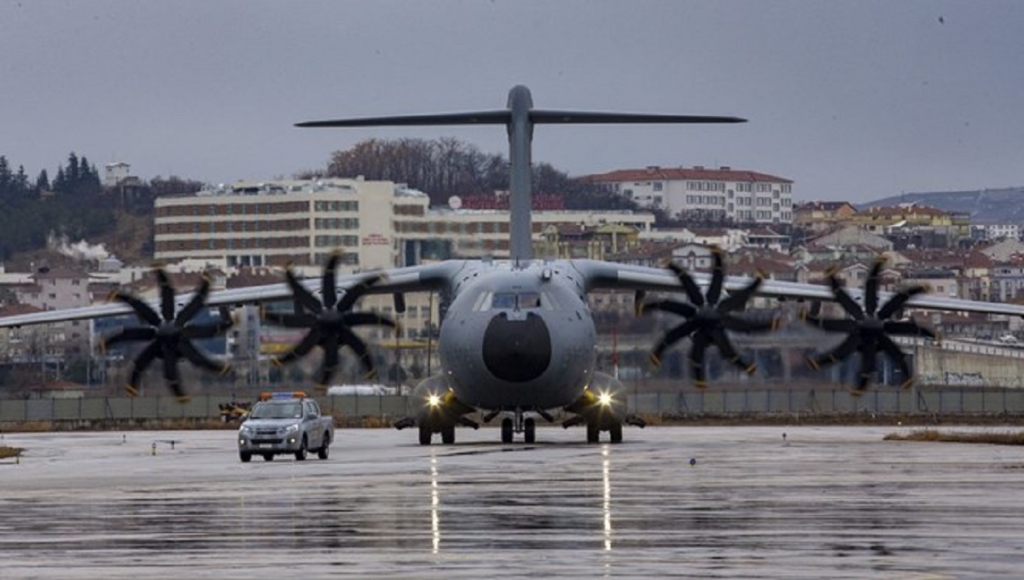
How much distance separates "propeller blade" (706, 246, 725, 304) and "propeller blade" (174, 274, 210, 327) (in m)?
11.8

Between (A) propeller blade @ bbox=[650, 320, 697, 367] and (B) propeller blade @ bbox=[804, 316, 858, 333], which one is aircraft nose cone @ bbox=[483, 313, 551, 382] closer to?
(A) propeller blade @ bbox=[650, 320, 697, 367]

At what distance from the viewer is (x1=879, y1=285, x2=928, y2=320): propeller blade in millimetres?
51875

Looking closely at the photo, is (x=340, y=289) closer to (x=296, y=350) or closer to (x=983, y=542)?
(x=296, y=350)

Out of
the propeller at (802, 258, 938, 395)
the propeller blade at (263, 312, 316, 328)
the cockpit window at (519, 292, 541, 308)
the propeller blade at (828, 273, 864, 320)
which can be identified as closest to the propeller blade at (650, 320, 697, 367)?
the propeller at (802, 258, 938, 395)

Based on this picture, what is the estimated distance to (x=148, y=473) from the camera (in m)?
38.5

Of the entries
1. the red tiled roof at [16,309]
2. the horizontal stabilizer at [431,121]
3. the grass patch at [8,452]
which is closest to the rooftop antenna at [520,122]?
the horizontal stabilizer at [431,121]

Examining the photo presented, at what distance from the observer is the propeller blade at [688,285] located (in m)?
51.6

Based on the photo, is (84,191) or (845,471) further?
(84,191)

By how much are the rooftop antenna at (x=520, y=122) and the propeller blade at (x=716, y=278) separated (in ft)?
10.6

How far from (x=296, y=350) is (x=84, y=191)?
118 meters

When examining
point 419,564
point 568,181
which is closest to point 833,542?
point 419,564

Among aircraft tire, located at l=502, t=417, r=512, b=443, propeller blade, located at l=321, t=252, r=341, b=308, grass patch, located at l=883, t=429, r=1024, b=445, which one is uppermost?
propeller blade, located at l=321, t=252, r=341, b=308

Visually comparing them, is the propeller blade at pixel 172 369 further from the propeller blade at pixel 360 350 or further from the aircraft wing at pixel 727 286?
the aircraft wing at pixel 727 286

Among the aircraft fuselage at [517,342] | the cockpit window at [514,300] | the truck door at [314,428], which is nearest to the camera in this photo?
the truck door at [314,428]
